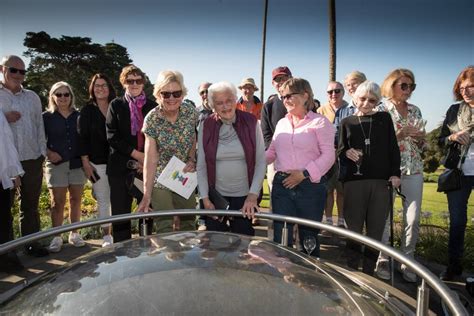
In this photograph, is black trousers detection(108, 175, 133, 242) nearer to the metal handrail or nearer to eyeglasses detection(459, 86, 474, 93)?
the metal handrail

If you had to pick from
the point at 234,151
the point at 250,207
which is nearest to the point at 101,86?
the point at 234,151

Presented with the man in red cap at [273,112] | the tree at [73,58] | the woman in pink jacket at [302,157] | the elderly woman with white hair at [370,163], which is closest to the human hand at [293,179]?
the woman in pink jacket at [302,157]

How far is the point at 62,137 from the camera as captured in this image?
19.4ft

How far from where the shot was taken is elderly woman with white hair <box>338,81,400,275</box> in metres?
4.24

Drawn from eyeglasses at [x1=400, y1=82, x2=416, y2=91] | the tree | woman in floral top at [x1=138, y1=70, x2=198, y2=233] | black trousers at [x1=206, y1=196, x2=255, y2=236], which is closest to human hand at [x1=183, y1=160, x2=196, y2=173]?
woman in floral top at [x1=138, y1=70, x2=198, y2=233]

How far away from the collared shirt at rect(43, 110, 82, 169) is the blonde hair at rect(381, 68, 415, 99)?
4436 mm

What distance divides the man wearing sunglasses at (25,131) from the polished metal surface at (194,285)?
3.62 meters

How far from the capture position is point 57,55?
118 feet

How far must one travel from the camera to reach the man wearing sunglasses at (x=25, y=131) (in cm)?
525

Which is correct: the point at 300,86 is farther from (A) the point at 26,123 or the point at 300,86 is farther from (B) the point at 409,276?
(A) the point at 26,123

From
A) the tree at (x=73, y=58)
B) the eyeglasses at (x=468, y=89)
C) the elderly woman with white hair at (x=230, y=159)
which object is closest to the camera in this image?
the elderly woman with white hair at (x=230, y=159)

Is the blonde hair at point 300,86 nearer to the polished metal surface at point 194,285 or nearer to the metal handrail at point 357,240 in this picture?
the metal handrail at point 357,240

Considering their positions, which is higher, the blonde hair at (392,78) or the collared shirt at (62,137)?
the blonde hair at (392,78)

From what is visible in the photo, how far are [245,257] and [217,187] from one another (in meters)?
1.63
